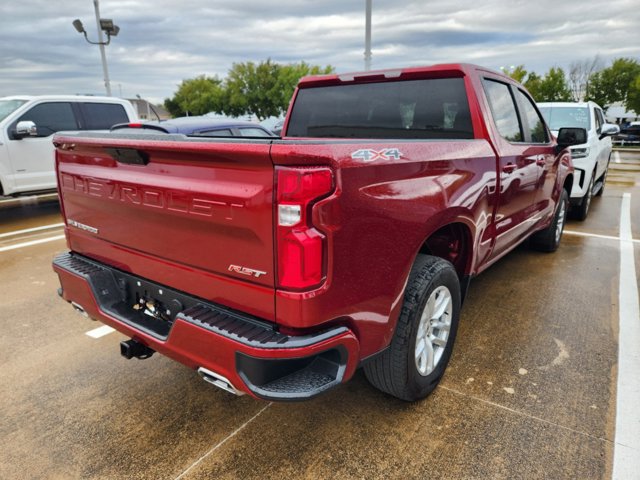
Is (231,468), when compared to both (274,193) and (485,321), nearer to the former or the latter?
(274,193)

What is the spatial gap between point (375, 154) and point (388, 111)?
1703mm

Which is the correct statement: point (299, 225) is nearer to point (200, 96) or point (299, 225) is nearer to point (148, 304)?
point (148, 304)

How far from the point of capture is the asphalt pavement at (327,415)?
7.44ft

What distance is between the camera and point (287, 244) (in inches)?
69.9

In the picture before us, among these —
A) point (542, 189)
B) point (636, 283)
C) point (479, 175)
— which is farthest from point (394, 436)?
point (636, 283)

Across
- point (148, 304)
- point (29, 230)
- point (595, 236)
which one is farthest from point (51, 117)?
point (595, 236)

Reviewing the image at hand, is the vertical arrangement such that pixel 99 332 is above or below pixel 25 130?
below

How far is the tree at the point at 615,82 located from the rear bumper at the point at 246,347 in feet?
156

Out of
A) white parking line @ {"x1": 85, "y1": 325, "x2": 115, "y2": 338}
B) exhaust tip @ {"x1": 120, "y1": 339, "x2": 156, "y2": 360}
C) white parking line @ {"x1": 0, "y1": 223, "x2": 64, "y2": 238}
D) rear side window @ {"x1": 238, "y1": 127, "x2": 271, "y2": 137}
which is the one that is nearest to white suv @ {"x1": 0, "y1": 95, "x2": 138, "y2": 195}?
white parking line @ {"x1": 0, "y1": 223, "x2": 64, "y2": 238}

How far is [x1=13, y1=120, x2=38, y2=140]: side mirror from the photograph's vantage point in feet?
24.7

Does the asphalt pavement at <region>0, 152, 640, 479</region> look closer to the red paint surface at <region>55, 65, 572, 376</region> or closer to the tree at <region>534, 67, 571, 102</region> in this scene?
the red paint surface at <region>55, 65, 572, 376</region>

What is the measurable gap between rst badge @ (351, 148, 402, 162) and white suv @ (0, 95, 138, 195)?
24.7 feet

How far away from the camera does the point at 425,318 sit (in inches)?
102

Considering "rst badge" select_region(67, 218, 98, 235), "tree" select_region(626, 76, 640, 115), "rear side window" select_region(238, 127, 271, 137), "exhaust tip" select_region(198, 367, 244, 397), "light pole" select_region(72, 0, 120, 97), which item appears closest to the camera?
"exhaust tip" select_region(198, 367, 244, 397)
